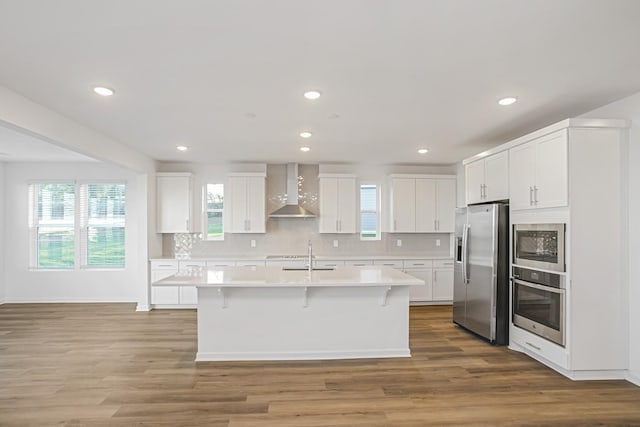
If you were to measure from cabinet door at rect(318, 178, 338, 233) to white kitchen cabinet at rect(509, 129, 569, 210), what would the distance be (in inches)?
121

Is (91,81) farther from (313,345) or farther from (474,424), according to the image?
(474,424)

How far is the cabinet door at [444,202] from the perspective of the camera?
22.0ft

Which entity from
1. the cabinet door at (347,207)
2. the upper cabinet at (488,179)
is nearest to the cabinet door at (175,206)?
the cabinet door at (347,207)

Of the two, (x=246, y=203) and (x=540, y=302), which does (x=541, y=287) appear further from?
(x=246, y=203)

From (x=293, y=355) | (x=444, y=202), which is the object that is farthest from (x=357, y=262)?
(x=293, y=355)

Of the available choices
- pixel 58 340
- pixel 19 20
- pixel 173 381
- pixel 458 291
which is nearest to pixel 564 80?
pixel 458 291

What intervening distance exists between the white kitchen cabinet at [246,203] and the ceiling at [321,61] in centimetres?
207

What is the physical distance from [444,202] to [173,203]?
4814mm

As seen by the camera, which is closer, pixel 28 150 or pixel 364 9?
pixel 364 9

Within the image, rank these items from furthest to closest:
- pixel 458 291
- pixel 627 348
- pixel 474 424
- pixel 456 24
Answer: pixel 458 291
pixel 627 348
pixel 474 424
pixel 456 24

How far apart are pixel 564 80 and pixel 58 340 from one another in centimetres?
594

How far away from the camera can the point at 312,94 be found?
3146 millimetres

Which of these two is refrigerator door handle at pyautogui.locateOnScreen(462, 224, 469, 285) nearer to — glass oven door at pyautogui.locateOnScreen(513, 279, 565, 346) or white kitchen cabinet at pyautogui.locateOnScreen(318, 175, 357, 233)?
glass oven door at pyautogui.locateOnScreen(513, 279, 565, 346)

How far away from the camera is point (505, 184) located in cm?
422
